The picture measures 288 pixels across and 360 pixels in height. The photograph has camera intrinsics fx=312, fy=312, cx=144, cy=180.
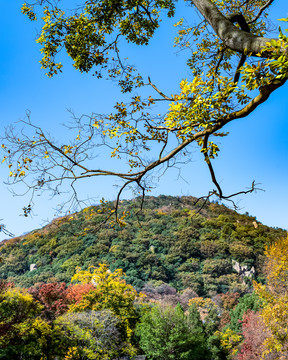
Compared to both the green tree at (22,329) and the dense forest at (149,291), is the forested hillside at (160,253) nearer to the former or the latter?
the dense forest at (149,291)

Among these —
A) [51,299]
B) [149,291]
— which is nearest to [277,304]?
[51,299]

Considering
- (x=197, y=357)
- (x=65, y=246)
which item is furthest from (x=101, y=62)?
(x=65, y=246)

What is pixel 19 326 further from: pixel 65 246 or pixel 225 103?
pixel 65 246

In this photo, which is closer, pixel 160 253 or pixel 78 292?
pixel 78 292

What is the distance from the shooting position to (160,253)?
4938 centimetres

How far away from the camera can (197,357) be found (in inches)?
850

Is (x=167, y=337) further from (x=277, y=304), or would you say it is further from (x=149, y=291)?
(x=149, y=291)

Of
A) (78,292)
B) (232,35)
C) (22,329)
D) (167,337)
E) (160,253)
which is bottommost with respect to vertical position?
(22,329)

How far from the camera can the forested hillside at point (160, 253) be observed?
42.4 meters

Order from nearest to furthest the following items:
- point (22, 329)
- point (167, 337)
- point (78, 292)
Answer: point (22, 329) → point (167, 337) → point (78, 292)

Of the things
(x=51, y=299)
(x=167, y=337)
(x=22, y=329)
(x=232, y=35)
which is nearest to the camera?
(x=232, y=35)

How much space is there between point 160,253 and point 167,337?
94.8 feet

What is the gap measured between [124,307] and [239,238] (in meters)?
35.2

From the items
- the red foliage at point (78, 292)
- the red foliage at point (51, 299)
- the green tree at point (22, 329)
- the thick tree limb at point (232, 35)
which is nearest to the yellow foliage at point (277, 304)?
the green tree at point (22, 329)
